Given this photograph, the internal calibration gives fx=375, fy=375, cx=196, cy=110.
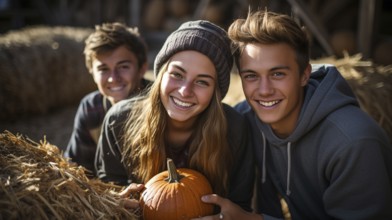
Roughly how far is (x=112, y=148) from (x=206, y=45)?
3.74 ft

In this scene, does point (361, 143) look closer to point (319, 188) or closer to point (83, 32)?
point (319, 188)

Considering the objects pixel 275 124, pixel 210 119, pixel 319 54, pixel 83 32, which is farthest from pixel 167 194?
pixel 83 32

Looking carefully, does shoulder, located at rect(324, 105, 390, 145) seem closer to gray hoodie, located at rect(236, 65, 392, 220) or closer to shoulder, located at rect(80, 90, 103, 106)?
gray hoodie, located at rect(236, 65, 392, 220)

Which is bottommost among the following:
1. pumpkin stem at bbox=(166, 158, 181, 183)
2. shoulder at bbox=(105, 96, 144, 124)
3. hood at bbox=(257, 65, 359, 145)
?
pumpkin stem at bbox=(166, 158, 181, 183)

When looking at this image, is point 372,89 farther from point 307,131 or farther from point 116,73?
point 116,73

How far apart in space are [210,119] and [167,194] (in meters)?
0.64

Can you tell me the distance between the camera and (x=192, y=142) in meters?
2.80

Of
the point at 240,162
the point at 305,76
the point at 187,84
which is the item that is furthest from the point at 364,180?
the point at 187,84

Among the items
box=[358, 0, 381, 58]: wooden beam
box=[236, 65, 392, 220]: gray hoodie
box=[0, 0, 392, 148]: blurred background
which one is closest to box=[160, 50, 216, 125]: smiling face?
box=[236, 65, 392, 220]: gray hoodie

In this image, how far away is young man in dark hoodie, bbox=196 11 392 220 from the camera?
7.32 ft

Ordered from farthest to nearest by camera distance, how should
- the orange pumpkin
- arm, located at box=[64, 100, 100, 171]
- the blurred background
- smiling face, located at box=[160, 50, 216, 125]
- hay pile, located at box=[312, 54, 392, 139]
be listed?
the blurred background → hay pile, located at box=[312, 54, 392, 139] → arm, located at box=[64, 100, 100, 171] → smiling face, located at box=[160, 50, 216, 125] → the orange pumpkin

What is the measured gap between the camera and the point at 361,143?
2.21 metres

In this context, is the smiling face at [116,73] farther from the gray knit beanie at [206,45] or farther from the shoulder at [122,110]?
the gray knit beanie at [206,45]

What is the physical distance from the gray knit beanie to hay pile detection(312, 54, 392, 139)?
6.43 ft
